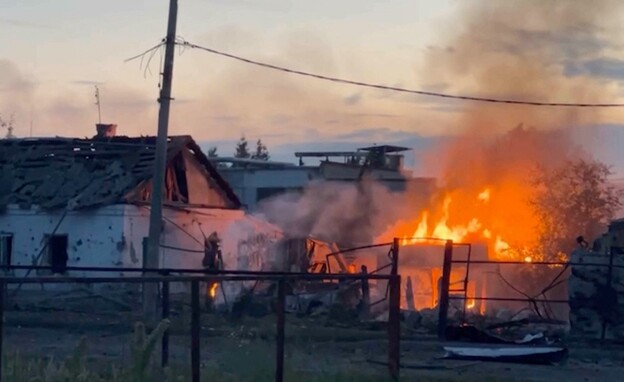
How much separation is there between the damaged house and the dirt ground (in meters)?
7.66

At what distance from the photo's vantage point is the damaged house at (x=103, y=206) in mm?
34312

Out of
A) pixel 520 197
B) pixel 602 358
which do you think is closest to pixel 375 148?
pixel 520 197

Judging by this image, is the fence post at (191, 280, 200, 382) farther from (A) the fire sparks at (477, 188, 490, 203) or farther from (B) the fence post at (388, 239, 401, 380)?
(A) the fire sparks at (477, 188, 490, 203)

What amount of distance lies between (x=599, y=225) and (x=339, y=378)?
42.0 metres

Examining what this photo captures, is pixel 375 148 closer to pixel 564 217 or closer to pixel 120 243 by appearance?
pixel 564 217

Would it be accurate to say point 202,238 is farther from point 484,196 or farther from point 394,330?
point 394,330

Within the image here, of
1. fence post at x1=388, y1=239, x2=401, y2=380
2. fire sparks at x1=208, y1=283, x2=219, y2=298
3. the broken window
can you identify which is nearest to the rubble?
fire sparks at x1=208, y1=283, x2=219, y2=298

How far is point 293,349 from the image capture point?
19375 millimetres

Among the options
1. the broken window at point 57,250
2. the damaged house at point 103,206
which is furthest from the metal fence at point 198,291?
the broken window at point 57,250

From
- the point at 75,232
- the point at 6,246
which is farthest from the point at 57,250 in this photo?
the point at 6,246

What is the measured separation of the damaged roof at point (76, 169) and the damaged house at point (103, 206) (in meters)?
0.03

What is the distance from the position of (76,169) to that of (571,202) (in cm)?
2681

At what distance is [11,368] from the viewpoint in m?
11.2

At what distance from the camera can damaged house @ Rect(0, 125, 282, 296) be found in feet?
113
